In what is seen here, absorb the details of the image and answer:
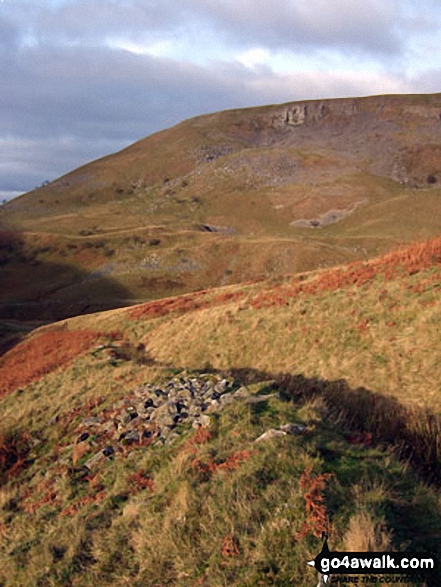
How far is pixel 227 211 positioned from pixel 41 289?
243 ft

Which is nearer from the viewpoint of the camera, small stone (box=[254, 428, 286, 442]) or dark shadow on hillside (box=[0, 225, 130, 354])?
small stone (box=[254, 428, 286, 442])

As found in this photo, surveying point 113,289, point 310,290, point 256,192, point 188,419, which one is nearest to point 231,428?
point 188,419

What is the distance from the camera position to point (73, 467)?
11781 millimetres

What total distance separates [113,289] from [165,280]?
7.78m

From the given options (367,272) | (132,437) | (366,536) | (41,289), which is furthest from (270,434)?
(41,289)

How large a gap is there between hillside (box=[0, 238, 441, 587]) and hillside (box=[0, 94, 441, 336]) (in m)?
9.13

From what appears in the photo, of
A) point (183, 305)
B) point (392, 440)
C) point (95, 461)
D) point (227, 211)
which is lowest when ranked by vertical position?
point (392, 440)

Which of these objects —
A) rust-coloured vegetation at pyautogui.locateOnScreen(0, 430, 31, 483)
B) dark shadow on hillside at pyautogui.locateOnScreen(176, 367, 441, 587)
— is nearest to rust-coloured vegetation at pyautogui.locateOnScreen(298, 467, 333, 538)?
dark shadow on hillside at pyautogui.locateOnScreen(176, 367, 441, 587)

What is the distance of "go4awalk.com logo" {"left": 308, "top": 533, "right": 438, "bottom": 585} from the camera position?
549 centimetres

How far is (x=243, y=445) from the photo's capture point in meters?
9.39

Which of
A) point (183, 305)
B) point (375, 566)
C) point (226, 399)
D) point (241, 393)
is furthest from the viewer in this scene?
point (183, 305)

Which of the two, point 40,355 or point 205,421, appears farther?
point 40,355

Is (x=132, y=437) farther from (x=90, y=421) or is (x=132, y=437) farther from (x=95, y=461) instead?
(x=90, y=421)

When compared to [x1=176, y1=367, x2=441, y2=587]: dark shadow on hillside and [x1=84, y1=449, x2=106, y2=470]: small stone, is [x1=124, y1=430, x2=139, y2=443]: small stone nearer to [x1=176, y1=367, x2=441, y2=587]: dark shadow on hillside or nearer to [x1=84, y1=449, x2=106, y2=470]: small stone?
[x1=84, y1=449, x2=106, y2=470]: small stone
